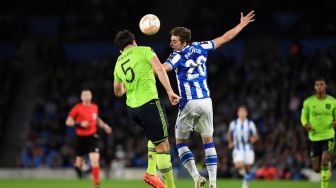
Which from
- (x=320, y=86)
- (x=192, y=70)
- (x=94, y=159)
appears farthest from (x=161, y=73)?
(x=94, y=159)

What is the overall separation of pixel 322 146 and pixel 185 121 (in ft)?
14.3

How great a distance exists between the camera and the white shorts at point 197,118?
1207cm

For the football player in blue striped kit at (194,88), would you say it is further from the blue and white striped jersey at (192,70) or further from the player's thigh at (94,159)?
the player's thigh at (94,159)


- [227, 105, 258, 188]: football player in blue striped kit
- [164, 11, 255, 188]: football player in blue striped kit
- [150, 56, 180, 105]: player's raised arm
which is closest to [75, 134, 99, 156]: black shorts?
[227, 105, 258, 188]: football player in blue striped kit

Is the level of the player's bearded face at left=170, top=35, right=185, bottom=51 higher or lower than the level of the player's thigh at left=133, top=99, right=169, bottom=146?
higher

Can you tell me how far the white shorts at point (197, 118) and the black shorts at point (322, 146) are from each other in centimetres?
412

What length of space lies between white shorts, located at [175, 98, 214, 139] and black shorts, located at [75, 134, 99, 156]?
562 cm

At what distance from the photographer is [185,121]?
40.2 feet

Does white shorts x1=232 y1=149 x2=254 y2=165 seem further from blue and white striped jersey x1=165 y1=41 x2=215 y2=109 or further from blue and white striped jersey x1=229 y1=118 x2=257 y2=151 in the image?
blue and white striped jersey x1=165 y1=41 x2=215 y2=109

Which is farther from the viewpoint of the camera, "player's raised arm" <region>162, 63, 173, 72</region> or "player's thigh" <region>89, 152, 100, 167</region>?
"player's thigh" <region>89, 152, 100, 167</region>

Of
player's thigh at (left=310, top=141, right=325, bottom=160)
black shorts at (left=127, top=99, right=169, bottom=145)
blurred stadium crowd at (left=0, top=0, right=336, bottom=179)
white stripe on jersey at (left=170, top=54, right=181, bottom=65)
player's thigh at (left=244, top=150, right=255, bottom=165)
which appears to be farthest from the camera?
blurred stadium crowd at (left=0, top=0, right=336, bottom=179)

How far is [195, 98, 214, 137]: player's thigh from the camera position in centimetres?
1206

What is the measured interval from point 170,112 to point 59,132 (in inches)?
176

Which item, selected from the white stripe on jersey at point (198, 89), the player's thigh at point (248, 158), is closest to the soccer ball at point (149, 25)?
the white stripe on jersey at point (198, 89)
